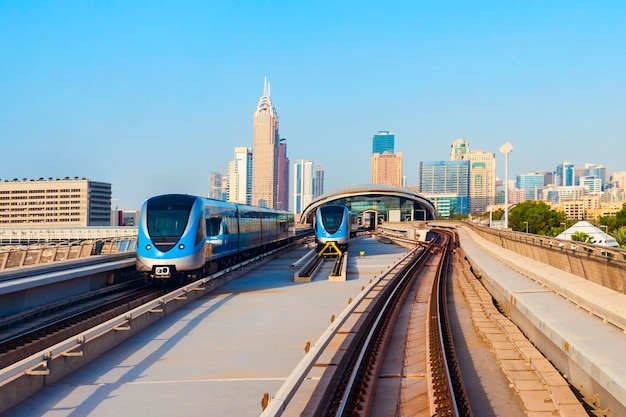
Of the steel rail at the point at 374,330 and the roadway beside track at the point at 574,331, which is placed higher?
the roadway beside track at the point at 574,331

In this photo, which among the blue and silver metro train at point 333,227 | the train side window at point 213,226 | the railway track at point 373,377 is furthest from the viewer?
the blue and silver metro train at point 333,227

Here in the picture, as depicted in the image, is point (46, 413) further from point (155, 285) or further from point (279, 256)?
point (279, 256)

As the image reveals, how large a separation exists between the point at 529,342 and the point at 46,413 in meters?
9.13

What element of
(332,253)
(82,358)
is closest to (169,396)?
(82,358)

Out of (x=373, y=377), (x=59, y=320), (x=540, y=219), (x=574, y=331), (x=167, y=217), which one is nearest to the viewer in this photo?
(x=574, y=331)

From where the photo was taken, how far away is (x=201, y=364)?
37.8 feet

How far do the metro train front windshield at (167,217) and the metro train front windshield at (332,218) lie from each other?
17954 mm

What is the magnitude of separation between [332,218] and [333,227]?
57 centimetres

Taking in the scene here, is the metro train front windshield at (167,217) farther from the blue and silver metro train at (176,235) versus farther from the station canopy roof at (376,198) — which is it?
the station canopy roof at (376,198)

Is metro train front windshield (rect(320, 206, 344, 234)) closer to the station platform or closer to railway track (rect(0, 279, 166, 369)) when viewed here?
the station platform

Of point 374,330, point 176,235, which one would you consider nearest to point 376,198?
point 176,235

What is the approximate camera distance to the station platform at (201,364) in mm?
8992

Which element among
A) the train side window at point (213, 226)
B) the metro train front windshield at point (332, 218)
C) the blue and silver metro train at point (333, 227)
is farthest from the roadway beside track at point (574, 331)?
the metro train front windshield at point (332, 218)

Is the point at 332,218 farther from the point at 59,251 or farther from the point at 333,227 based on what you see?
the point at 59,251
